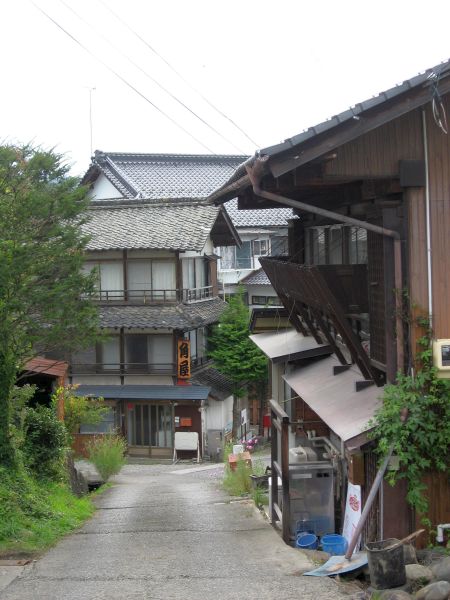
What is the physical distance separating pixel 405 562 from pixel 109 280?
78.6ft

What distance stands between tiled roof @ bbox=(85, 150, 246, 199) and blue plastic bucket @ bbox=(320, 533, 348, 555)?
3071cm

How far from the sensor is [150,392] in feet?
98.3

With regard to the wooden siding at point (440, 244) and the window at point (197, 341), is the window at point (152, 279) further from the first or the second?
the wooden siding at point (440, 244)

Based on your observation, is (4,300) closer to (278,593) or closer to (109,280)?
(278,593)

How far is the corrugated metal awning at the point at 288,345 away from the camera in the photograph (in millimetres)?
14227

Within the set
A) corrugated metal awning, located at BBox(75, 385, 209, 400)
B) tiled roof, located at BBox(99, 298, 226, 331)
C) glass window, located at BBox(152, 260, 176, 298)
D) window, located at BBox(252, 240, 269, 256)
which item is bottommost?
corrugated metal awning, located at BBox(75, 385, 209, 400)

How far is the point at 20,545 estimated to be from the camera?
33.8ft

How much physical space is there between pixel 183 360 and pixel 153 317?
213cm

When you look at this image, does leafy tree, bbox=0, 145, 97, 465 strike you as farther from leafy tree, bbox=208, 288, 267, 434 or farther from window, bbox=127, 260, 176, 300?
leafy tree, bbox=208, 288, 267, 434

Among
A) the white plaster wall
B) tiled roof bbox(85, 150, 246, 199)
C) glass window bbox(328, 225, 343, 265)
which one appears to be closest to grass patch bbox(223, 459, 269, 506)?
glass window bbox(328, 225, 343, 265)

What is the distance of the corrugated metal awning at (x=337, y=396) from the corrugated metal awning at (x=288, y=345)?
27 centimetres

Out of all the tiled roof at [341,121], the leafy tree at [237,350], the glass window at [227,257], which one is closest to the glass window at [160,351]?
the leafy tree at [237,350]

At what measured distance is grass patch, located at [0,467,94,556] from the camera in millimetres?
10488

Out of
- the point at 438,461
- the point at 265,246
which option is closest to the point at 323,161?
Answer: the point at 438,461
